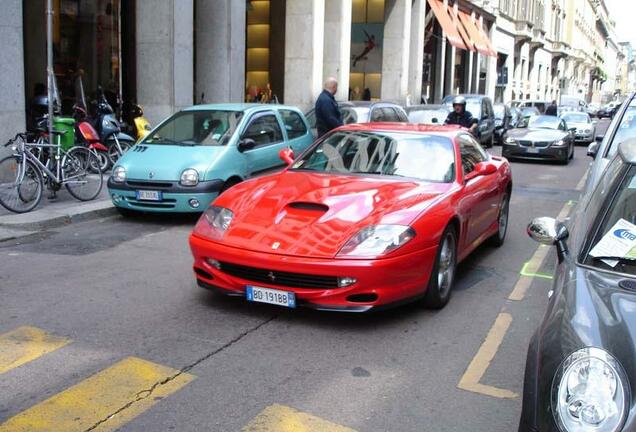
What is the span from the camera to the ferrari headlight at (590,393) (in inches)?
96.7

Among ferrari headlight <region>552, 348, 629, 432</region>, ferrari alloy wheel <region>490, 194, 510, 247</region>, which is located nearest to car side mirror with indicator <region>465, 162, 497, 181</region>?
ferrari alloy wheel <region>490, 194, 510, 247</region>

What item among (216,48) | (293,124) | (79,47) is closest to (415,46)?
(216,48)

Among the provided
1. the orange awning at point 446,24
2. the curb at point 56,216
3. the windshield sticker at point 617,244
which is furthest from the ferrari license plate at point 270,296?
the orange awning at point 446,24

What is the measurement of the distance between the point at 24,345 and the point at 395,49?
26976 mm

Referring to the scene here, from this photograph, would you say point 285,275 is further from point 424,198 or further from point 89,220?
point 89,220

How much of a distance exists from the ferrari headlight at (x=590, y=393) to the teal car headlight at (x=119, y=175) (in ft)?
25.6

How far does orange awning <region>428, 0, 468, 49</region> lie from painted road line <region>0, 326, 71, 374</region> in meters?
30.5

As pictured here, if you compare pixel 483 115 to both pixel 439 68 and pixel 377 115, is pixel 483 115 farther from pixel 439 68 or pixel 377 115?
pixel 439 68

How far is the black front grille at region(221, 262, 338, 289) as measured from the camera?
512 cm

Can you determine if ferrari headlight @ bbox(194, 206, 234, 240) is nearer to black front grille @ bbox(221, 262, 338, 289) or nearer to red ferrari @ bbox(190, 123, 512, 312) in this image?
red ferrari @ bbox(190, 123, 512, 312)

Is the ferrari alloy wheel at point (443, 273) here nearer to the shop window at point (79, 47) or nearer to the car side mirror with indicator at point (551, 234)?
the car side mirror with indicator at point (551, 234)

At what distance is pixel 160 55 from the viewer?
53.7 ft

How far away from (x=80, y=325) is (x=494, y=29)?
45.7 metres

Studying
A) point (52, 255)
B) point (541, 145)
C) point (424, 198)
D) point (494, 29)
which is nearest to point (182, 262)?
point (52, 255)
